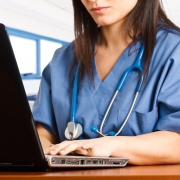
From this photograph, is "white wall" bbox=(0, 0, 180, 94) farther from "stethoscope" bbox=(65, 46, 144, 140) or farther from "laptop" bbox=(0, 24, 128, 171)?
"laptop" bbox=(0, 24, 128, 171)

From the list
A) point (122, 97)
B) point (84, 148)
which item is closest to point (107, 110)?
point (122, 97)

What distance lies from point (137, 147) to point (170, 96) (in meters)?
0.18

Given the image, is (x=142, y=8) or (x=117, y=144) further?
(x=142, y=8)

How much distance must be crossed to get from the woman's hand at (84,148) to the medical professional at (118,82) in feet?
0.27

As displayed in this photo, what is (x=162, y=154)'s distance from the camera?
0.87 meters

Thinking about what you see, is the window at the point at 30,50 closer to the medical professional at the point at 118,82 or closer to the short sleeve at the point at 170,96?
the medical professional at the point at 118,82

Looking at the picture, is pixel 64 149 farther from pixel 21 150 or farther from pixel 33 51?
pixel 33 51

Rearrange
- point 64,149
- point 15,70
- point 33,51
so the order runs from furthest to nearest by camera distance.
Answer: point 33,51 → point 64,149 → point 15,70

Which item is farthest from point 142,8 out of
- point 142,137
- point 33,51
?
point 33,51

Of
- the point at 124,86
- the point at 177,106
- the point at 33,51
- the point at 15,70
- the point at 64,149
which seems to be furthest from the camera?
the point at 33,51

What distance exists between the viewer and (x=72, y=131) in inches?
40.1

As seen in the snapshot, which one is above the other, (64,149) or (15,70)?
(15,70)

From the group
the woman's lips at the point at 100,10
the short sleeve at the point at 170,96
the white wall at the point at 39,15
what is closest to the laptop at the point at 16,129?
the short sleeve at the point at 170,96

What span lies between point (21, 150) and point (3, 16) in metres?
5.14
